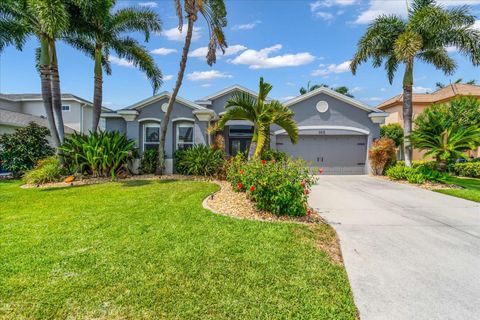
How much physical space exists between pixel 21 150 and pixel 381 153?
726 inches

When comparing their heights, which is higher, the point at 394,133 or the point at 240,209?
the point at 394,133

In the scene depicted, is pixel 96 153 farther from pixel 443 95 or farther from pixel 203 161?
pixel 443 95

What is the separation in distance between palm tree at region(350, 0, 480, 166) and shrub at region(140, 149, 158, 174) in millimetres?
12312

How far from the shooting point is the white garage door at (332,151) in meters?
15.8

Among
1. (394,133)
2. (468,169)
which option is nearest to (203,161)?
(468,169)

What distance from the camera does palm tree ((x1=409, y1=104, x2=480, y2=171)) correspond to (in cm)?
1115

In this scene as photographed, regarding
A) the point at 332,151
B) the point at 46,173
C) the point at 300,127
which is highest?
the point at 300,127

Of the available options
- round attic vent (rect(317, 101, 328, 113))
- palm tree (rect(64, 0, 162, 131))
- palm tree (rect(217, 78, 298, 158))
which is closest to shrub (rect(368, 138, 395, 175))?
round attic vent (rect(317, 101, 328, 113))

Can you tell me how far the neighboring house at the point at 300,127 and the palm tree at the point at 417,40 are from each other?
2261mm

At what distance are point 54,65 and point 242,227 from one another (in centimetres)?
1176

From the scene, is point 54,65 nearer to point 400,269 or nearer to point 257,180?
point 257,180

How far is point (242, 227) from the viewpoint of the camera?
507cm

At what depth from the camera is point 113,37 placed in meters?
13.1

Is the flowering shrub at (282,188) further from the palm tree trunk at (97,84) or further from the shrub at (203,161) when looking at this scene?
the palm tree trunk at (97,84)
